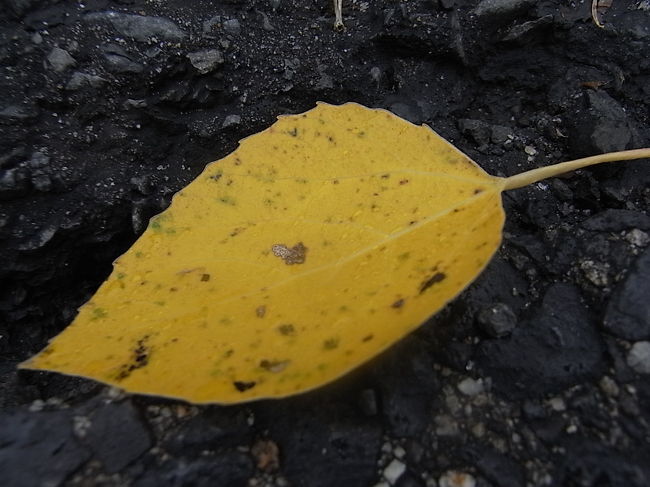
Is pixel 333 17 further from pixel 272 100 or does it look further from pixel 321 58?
pixel 272 100

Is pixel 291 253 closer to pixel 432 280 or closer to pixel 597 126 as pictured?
pixel 432 280

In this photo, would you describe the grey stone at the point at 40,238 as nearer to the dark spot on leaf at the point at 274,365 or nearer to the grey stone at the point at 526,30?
the dark spot on leaf at the point at 274,365

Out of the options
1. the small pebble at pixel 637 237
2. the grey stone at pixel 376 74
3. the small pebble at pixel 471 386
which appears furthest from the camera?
the grey stone at pixel 376 74

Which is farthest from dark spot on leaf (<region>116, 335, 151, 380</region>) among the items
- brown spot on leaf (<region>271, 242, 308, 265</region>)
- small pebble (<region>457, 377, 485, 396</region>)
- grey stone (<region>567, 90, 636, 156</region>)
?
grey stone (<region>567, 90, 636, 156</region>)

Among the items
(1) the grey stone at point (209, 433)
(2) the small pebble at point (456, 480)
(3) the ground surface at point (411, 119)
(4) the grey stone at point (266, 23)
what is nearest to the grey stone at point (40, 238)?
(3) the ground surface at point (411, 119)

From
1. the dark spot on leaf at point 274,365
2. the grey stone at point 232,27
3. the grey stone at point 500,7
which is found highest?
the grey stone at point 232,27

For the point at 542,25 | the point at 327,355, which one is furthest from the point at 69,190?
the point at 542,25
